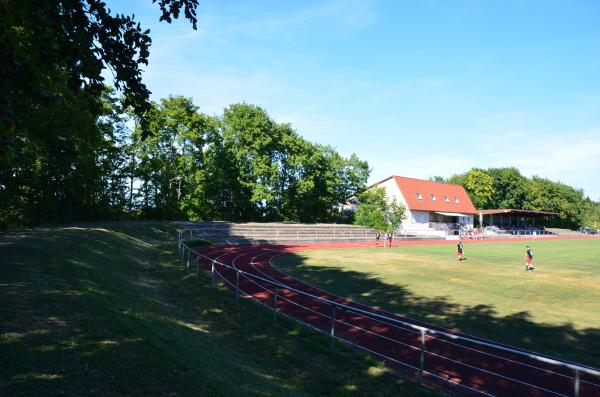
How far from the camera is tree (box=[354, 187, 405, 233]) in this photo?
4719 cm

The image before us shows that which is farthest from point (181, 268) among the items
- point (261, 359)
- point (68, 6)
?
point (68, 6)

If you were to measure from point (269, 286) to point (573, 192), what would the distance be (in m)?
113

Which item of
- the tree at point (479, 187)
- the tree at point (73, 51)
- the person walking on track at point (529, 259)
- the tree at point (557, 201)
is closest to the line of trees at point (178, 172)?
the tree at point (73, 51)

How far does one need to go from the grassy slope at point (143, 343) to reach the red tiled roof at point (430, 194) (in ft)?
167

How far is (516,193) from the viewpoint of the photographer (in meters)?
97.3

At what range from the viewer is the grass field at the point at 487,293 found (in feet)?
37.1

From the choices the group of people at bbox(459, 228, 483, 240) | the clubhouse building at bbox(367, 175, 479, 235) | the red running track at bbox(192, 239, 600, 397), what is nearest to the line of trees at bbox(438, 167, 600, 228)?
the clubhouse building at bbox(367, 175, 479, 235)

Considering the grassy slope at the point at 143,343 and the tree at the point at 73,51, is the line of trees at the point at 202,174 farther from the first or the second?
the tree at the point at 73,51

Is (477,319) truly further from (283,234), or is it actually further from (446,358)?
(283,234)

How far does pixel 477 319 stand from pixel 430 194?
5656 cm

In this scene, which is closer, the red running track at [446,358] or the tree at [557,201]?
the red running track at [446,358]

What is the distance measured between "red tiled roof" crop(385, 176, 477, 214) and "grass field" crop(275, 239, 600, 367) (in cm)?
3219

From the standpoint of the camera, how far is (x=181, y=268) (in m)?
19.8

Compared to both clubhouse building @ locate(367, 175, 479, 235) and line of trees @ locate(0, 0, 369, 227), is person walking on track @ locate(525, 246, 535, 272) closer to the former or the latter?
line of trees @ locate(0, 0, 369, 227)
